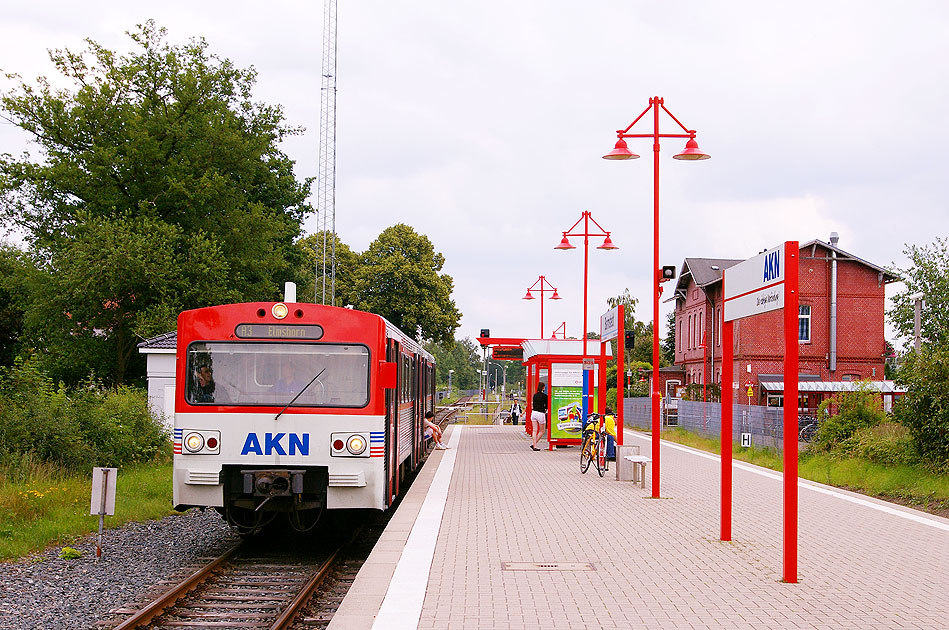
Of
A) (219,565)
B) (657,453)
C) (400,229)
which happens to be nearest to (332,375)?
(219,565)

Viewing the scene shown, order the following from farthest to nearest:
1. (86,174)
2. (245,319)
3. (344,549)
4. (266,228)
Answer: (266,228), (86,174), (344,549), (245,319)

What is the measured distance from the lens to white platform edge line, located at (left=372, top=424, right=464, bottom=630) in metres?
Result: 6.61

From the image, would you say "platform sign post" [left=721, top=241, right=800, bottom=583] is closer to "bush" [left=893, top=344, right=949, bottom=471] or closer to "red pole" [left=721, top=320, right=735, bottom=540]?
"red pole" [left=721, top=320, right=735, bottom=540]

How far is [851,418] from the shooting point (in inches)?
859

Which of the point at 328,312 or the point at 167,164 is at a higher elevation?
the point at 167,164

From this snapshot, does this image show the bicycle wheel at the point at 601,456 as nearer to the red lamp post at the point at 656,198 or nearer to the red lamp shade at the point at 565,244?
the red lamp post at the point at 656,198

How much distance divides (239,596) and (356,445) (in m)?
2.31

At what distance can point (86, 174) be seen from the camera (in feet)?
116

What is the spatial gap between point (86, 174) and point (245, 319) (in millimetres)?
27285

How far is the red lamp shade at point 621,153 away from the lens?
15.7 m

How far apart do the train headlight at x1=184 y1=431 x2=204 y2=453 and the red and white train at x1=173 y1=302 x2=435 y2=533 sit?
0.04ft

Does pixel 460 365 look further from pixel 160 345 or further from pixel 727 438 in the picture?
pixel 727 438

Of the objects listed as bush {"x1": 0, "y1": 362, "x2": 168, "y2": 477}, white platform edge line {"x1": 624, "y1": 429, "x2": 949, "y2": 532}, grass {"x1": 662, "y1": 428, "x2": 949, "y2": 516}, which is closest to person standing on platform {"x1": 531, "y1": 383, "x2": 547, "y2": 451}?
white platform edge line {"x1": 624, "y1": 429, "x2": 949, "y2": 532}

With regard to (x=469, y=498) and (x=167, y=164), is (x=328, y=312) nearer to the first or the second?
(x=469, y=498)
